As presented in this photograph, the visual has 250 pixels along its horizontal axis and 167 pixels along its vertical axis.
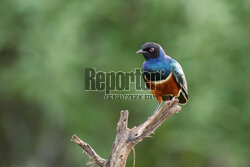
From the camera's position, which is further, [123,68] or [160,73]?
[123,68]

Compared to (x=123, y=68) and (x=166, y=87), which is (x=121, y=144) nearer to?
(x=166, y=87)

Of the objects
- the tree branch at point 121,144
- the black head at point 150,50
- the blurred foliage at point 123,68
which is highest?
the blurred foliage at point 123,68

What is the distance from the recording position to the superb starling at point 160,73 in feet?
24.4

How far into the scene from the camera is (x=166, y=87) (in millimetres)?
7418

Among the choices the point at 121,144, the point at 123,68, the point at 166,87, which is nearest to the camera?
the point at 121,144

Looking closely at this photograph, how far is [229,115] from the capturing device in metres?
13.4

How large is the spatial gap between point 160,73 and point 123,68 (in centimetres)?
571

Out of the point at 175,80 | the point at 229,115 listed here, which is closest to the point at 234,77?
the point at 229,115

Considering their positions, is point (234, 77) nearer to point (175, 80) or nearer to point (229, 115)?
point (229, 115)

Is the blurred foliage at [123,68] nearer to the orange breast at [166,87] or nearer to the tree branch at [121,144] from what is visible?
the orange breast at [166,87]

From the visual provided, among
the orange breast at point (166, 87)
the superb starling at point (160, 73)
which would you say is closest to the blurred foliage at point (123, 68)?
the superb starling at point (160, 73)

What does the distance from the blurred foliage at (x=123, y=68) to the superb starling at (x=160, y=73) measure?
4.37 meters

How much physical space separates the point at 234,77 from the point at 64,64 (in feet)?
14.9

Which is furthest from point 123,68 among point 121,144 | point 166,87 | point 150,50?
point 121,144
